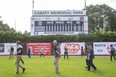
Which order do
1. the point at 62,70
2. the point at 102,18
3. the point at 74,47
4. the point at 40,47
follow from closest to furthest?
the point at 62,70 → the point at 74,47 → the point at 40,47 → the point at 102,18

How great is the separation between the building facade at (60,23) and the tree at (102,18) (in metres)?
36.4

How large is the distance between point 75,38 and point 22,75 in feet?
132

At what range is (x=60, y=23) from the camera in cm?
5288

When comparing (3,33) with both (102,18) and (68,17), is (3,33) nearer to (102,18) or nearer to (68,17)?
(68,17)

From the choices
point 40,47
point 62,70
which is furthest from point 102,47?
point 62,70

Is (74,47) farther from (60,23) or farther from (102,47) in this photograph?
(60,23)

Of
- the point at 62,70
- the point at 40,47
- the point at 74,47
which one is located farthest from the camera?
the point at 40,47

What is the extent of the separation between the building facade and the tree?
3638 centimetres

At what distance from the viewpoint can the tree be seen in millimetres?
90188

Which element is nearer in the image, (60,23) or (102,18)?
(60,23)

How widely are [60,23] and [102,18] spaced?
4075 centimetres

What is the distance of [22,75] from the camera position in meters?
19.4

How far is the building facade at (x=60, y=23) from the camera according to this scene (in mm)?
52750

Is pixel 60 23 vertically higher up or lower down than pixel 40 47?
higher up
